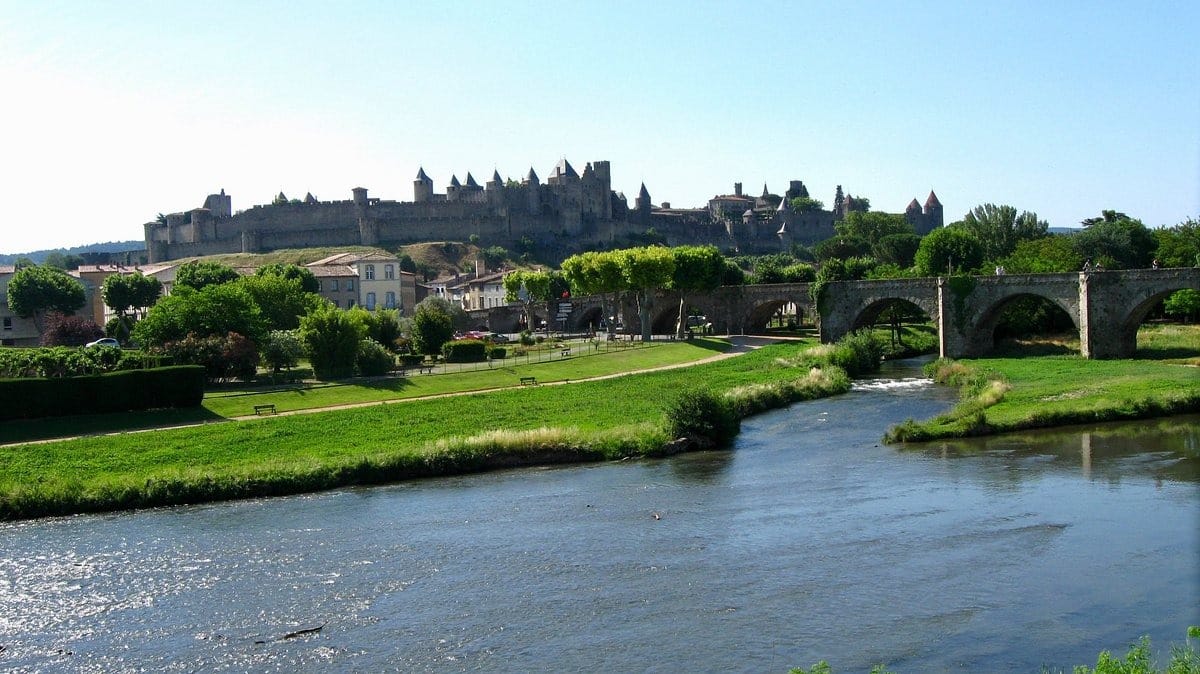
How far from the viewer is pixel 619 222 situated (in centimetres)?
12900

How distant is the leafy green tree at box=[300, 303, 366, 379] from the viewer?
1596 inches

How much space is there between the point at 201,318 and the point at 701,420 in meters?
20.5

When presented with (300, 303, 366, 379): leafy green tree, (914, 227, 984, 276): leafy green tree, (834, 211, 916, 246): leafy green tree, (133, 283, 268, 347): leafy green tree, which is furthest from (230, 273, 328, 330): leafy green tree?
(834, 211, 916, 246): leafy green tree

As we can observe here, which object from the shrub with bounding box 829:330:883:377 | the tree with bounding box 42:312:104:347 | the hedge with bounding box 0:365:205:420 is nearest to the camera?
the hedge with bounding box 0:365:205:420

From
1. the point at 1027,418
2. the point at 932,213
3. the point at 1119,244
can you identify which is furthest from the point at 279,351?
the point at 932,213

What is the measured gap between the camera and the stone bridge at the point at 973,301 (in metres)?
41.5

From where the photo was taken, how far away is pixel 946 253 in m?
71.3

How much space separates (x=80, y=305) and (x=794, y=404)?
46141 millimetres

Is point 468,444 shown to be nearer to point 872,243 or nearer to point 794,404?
point 794,404

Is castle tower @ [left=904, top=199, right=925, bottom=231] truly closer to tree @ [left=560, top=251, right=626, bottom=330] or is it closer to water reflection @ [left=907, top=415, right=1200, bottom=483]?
tree @ [left=560, top=251, right=626, bottom=330]

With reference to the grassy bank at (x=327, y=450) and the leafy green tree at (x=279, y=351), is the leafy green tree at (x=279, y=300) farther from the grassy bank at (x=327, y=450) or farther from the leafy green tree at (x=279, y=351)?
the grassy bank at (x=327, y=450)

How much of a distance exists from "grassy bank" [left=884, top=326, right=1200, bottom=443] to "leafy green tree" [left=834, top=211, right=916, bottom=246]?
196 ft

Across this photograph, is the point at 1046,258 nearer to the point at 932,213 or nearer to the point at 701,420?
the point at 701,420

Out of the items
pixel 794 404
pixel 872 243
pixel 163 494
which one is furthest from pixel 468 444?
pixel 872 243
